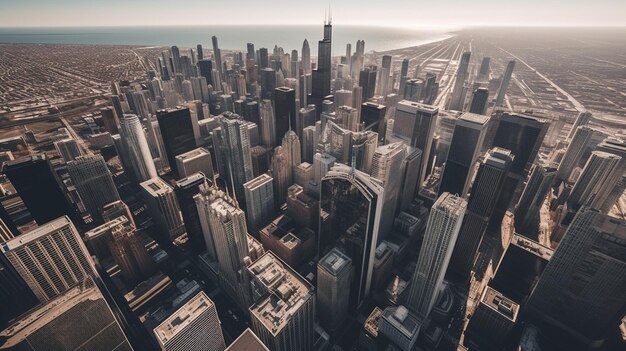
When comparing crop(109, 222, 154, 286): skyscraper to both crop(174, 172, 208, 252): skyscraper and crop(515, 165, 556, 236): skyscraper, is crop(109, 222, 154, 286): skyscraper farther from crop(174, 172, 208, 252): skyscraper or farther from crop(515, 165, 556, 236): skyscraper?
crop(515, 165, 556, 236): skyscraper

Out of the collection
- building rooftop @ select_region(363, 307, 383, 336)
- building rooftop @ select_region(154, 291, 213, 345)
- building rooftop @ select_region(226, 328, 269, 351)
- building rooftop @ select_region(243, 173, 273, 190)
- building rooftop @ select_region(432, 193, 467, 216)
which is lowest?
building rooftop @ select_region(363, 307, 383, 336)

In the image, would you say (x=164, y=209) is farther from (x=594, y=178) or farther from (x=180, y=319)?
(x=594, y=178)

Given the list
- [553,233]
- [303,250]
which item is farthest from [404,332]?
[553,233]

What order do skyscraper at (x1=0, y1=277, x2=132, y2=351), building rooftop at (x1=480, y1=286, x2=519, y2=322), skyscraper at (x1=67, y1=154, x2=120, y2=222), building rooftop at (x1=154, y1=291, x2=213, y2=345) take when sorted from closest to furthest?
skyscraper at (x1=0, y1=277, x2=132, y2=351) → building rooftop at (x1=154, y1=291, x2=213, y2=345) → building rooftop at (x1=480, y1=286, x2=519, y2=322) → skyscraper at (x1=67, y1=154, x2=120, y2=222)

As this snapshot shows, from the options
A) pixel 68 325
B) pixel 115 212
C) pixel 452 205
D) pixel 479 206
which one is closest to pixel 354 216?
pixel 452 205

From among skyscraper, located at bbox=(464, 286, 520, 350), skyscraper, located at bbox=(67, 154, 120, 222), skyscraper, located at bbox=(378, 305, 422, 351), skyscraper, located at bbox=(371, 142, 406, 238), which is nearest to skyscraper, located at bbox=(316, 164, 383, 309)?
skyscraper, located at bbox=(378, 305, 422, 351)

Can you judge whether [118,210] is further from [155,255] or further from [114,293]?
[114,293]
